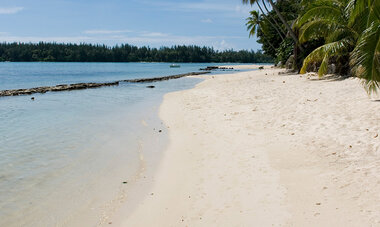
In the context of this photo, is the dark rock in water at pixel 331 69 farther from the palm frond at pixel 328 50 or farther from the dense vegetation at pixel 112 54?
the dense vegetation at pixel 112 54

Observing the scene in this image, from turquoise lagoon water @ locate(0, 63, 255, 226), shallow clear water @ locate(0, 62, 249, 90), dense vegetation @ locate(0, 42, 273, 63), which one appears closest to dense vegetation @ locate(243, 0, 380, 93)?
turquoise lagoon water @ locate(0, 63, 255, 226)

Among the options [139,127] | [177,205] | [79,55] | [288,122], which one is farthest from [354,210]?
[79,55]

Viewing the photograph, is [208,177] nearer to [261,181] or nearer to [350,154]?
[261,181]

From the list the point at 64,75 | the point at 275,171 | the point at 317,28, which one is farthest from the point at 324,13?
the point at 64,75

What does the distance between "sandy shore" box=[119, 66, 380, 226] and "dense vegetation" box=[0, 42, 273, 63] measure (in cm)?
17537

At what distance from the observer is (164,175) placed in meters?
6.39

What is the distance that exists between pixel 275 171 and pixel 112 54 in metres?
190

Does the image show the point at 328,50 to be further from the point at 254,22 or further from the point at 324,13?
the point at 254,22

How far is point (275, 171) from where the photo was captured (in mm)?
5770

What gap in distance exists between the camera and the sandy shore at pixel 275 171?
4.23 meters

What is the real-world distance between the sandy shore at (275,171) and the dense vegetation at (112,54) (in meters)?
175

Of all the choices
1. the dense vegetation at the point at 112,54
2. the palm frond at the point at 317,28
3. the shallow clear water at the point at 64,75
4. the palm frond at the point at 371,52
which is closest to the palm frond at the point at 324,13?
the palm frond at the point at 317,28

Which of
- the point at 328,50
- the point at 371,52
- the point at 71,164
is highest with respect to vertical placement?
the point at 328,50

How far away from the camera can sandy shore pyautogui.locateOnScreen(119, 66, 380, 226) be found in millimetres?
4234
